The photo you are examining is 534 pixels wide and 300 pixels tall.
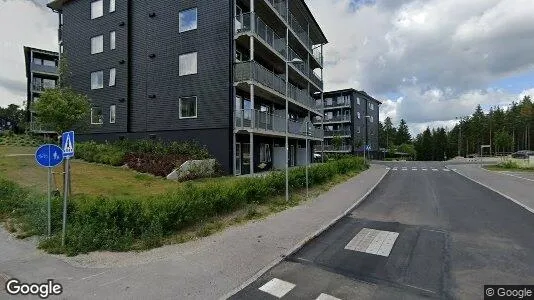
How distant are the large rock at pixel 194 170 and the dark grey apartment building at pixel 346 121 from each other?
4190 centimetres

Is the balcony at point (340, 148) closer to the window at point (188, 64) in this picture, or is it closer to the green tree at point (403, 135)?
the window at point (188, 64)

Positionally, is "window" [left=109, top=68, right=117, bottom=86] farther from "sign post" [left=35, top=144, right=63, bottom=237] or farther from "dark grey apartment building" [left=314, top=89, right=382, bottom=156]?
"dark grey apartment building" [left=314, top=89, right=382, bottom=156]

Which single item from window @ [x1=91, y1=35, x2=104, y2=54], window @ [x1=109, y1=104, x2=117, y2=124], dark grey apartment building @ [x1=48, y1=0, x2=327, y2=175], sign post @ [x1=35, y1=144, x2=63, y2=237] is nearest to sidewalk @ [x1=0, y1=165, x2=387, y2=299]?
sign post @ [x1=35, y1=144, x2=63, y2=237]

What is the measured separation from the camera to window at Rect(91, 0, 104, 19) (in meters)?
29.7

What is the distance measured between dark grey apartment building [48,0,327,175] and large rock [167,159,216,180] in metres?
1.10

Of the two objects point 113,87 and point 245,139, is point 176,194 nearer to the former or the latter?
point 245,139

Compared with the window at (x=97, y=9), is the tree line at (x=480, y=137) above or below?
below

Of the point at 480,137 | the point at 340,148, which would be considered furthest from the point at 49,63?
the point at 480,137

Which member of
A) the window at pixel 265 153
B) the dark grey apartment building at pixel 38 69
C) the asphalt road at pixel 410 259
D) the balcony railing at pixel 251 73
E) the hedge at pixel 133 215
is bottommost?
the asphalt road at pixel 410 259

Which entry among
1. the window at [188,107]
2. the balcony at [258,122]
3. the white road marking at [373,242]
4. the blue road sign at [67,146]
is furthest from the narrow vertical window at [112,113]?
the white road marking at [373,242]

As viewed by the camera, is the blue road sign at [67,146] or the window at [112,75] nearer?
the blue road sign at [67,146]

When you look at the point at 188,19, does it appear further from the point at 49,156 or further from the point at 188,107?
the point at 49,156

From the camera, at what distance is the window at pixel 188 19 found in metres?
24.3

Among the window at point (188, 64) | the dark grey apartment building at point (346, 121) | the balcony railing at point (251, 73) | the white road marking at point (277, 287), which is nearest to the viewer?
the white road marking at point (277, 287)
